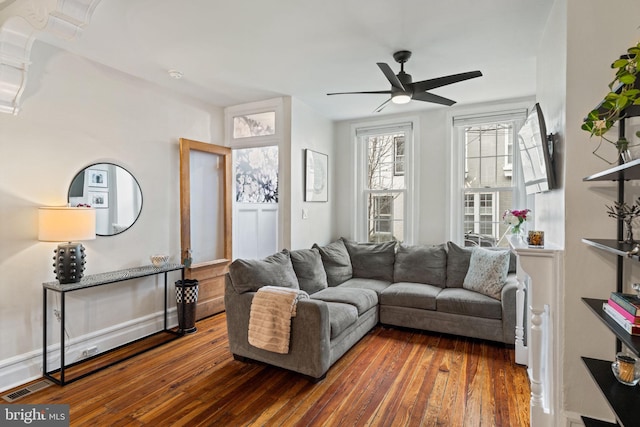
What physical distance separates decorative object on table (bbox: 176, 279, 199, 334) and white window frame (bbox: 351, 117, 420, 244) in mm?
2390

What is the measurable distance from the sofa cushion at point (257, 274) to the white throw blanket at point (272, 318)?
19 centimetres

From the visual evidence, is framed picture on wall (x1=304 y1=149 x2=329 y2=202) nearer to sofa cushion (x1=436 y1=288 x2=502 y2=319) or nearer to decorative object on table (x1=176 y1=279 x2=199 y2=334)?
decorative object on table (x1=176 y1=279 x2=199 y2=334)

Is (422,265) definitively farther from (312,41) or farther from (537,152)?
(312,41)

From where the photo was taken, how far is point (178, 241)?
3.89m

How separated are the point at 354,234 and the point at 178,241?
2.43 metres

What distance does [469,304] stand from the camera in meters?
3.37

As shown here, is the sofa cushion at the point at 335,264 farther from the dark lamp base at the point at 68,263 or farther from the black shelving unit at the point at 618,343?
the black shelving unit at the point at 618,343

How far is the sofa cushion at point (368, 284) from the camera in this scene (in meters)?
3.90

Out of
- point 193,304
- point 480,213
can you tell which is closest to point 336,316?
point 193,304

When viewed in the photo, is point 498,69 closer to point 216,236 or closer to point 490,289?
point 490,289

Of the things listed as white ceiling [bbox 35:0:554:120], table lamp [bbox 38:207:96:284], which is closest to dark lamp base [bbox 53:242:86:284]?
table lamp [bbox 38:207:96:284]

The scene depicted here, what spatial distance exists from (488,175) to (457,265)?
129 cm

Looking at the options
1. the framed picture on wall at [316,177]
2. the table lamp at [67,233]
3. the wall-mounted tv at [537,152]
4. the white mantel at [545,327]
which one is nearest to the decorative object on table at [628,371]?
the white mantel at [545,327]

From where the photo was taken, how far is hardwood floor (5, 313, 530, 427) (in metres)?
2.17
